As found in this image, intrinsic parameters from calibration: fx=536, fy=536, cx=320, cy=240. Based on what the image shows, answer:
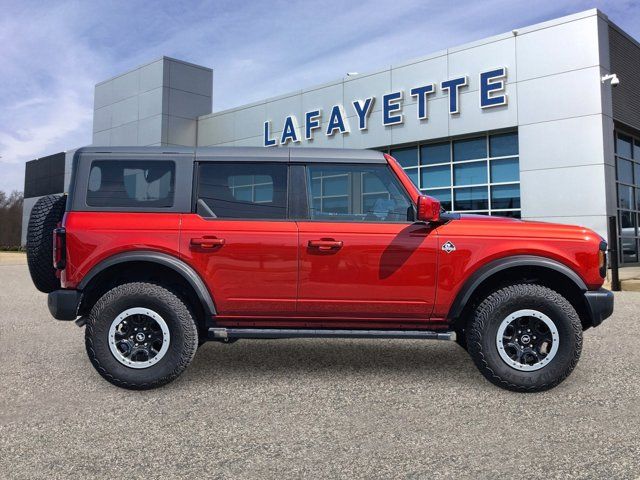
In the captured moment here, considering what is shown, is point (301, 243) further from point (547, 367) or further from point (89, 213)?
point (547, 367)

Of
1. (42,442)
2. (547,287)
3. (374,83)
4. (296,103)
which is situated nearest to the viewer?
(42,442)

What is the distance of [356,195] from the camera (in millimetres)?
4293

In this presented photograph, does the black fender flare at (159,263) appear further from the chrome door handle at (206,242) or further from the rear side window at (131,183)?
the rear side window at (131,183)

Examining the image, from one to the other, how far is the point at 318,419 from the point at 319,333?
33.4 inches

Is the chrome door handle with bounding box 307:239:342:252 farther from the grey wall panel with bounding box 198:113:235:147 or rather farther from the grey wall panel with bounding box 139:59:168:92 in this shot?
the grey wall panel with bounding box 139:59:168:92

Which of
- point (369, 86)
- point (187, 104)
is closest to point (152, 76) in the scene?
point (187, 104)

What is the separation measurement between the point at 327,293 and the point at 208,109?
24.0 metres

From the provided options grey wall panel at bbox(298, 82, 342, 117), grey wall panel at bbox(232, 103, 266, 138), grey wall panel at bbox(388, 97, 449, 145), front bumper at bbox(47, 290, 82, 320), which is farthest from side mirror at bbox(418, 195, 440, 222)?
grey wall panel at bbox(232, 103, 266, 138)

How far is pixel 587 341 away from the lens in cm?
603

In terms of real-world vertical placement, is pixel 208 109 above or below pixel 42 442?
above

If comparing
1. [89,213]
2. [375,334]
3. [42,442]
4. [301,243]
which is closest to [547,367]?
[375,334]

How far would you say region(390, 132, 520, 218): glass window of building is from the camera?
53.9ft

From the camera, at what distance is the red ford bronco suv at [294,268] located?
4070 mm

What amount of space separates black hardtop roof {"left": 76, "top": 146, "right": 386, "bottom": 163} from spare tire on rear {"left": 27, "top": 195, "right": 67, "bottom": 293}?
1.85 feet
